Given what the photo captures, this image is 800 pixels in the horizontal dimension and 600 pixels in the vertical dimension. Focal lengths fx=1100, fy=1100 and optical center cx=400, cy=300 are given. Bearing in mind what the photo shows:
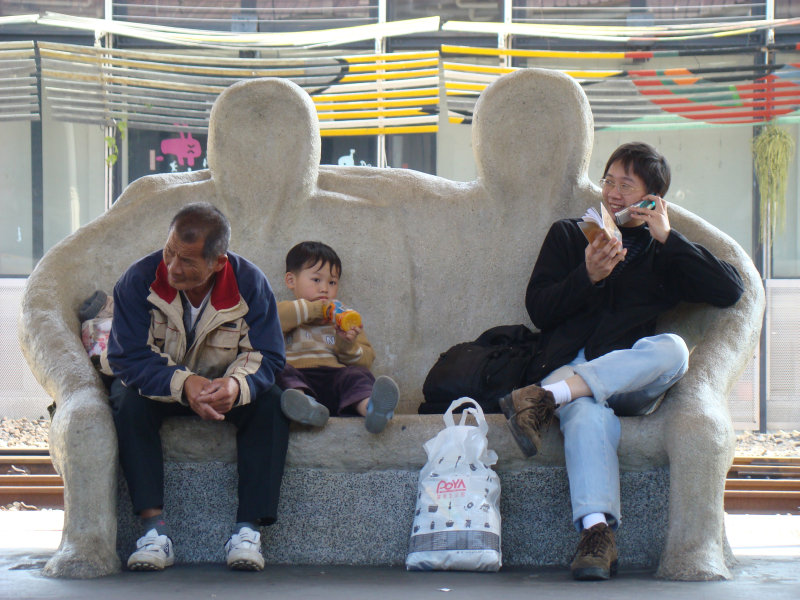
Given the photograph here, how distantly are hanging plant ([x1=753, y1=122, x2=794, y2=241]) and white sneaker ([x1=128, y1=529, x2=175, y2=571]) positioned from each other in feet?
21.2

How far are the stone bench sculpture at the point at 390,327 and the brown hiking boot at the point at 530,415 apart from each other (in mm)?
163

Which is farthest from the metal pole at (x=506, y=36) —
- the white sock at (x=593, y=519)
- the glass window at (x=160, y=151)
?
the white sock at (x=593, y=519)

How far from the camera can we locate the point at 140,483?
3.29m

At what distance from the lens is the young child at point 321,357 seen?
135 inches

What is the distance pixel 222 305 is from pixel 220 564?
814mm

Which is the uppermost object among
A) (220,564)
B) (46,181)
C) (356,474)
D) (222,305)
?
(46,181)

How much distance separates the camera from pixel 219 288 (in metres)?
3.43

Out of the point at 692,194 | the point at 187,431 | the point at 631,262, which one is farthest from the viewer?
the point at 692,194

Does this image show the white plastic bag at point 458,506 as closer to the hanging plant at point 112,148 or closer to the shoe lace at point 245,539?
the shoe lace at point 245,539

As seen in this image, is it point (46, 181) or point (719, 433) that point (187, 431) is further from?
point (46, 181)

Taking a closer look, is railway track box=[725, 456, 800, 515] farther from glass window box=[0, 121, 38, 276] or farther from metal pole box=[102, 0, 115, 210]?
glass window box=[0, 121, 38, 276]

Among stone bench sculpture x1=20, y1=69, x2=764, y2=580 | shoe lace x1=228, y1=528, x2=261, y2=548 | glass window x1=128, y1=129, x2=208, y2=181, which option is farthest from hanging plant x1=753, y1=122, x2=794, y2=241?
shoe lace x1=228, y1=528, x2=261, y2=548

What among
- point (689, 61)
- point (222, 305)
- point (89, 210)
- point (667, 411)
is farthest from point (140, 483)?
point (689, 61)

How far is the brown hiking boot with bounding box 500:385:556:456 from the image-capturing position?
330 centimetres
